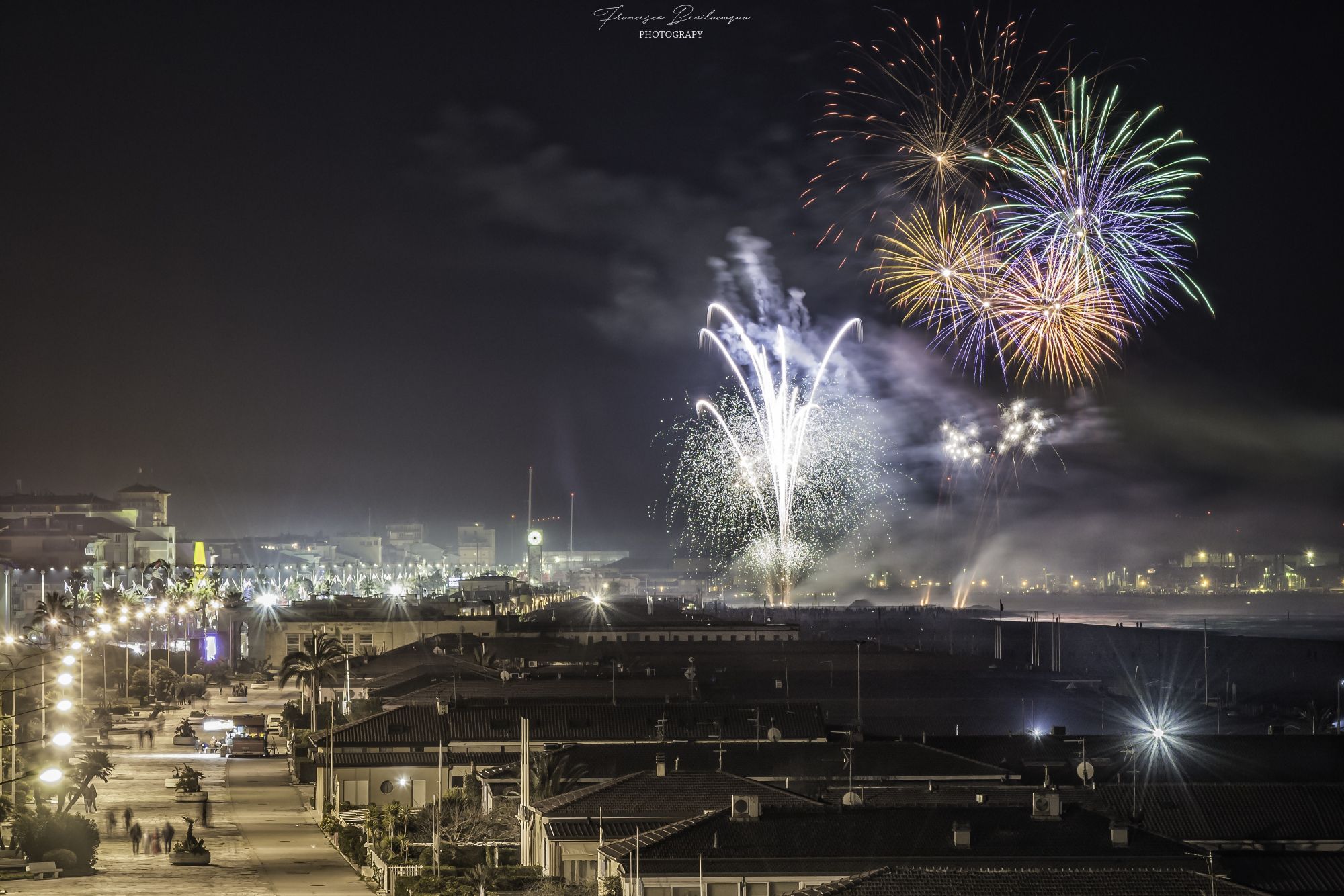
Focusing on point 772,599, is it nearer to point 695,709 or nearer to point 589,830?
point 695,709

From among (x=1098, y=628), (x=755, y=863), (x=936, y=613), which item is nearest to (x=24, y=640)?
(x=755, y=863)

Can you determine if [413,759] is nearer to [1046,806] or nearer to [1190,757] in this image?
[1190,757]

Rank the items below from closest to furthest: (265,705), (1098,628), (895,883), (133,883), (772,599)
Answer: (895,883) < (133,883) < (265,705) < (772,599) < (1098,628)

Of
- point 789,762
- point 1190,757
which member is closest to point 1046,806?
point 789,762

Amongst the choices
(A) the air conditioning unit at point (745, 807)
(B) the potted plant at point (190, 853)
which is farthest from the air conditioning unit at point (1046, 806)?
(B) the potted plant at point (190, 853)

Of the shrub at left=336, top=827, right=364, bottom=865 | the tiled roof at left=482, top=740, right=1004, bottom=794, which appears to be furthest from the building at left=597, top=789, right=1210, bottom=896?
the shrub at left=336, top=827, right=364, bottom=865

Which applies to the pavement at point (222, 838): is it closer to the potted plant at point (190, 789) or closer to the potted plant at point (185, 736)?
the potted plant at point (190, 789)
